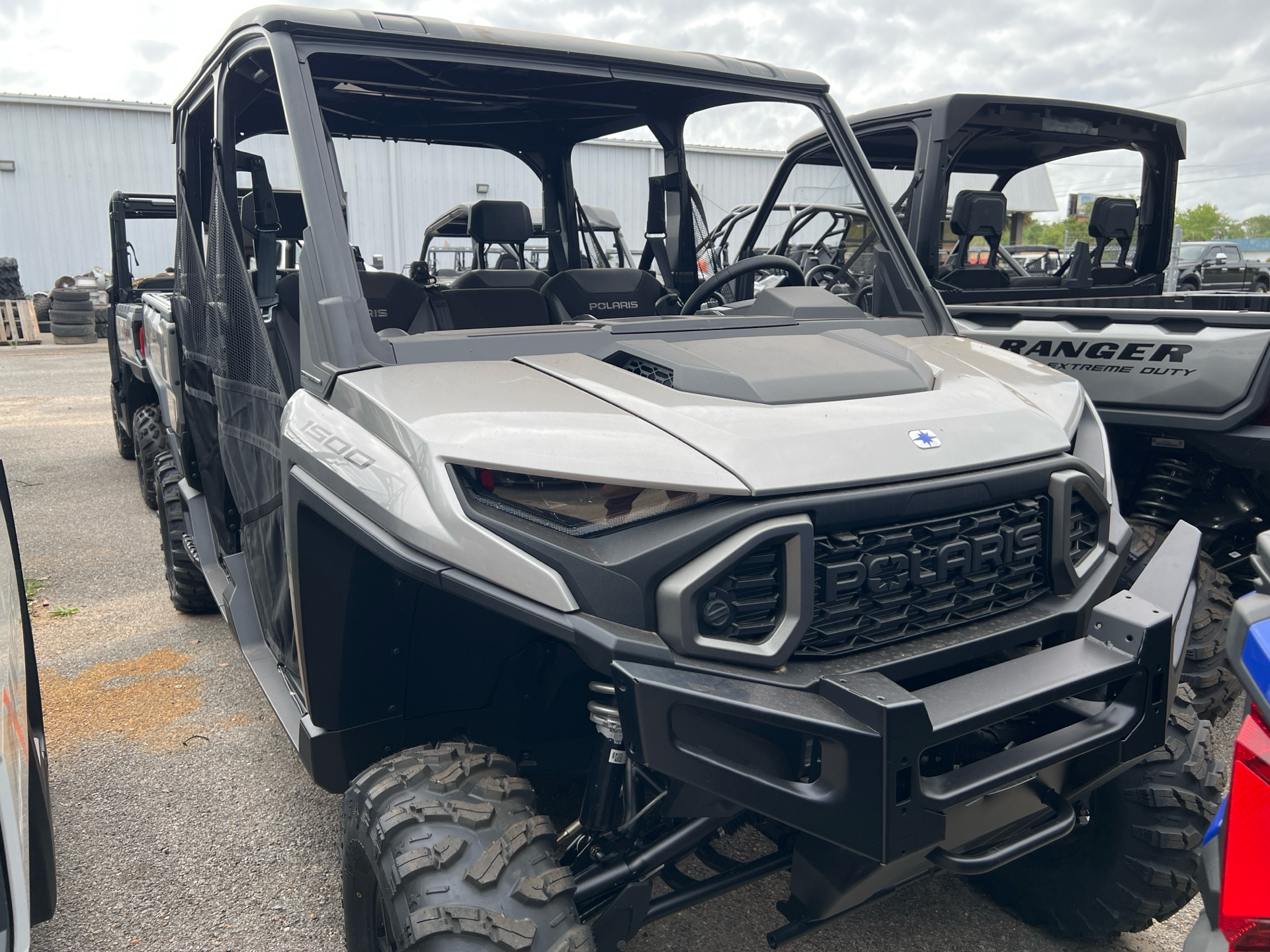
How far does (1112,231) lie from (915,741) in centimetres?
505

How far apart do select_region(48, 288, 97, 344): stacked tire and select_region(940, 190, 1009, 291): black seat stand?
20.4m

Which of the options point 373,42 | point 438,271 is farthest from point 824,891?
point 438,271

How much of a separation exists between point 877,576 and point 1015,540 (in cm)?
37

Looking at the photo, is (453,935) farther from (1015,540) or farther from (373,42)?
(373,42)

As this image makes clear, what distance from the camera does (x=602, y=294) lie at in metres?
3.63

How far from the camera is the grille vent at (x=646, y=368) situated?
2.17 m

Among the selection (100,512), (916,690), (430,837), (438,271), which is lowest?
(100,512)

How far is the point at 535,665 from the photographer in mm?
2410

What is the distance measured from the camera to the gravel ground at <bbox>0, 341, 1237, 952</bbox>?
2566 millimetres

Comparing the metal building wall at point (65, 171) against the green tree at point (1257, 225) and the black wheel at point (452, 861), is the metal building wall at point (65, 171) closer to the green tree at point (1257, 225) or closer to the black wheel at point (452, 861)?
the black wheel at point (452, 861)

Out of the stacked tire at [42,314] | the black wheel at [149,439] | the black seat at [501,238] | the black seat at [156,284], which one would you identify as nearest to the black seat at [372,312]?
the black seat at [501,238]

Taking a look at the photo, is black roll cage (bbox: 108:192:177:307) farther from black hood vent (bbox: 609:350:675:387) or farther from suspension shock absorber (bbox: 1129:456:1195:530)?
suspension shock absorber (bbox: 1129:456:1195:530)

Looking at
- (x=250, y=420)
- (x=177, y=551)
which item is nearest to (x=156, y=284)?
(x=177, y=551)

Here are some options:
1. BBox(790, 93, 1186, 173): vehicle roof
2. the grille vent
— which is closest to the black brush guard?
the grille vent
